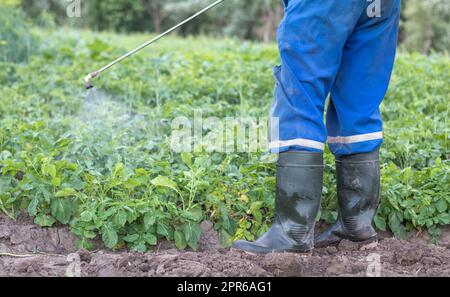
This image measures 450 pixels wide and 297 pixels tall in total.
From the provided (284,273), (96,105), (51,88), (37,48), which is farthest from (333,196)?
(37,48)

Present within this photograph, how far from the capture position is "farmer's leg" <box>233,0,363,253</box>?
292cm

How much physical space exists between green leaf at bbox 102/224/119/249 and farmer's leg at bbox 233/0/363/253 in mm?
544

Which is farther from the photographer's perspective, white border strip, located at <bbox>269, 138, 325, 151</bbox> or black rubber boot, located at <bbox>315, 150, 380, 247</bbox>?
black rubber boot, located at <bbox>315, 150, 380, 247</bbox>

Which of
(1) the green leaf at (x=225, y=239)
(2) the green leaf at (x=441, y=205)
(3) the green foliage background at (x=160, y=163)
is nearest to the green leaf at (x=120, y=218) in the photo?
(3) the green foliage background at (x=160, y=163)

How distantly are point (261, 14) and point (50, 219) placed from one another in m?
13.5

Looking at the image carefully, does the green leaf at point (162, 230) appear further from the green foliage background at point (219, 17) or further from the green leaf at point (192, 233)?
the green foliage background at point (219, 17)

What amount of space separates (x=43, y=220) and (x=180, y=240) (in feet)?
2.15

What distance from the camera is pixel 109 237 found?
3203mm

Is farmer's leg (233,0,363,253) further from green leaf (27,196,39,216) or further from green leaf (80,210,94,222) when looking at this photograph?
green leaf (27,196,39,216)

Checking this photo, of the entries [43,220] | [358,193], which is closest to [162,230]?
[43,220]

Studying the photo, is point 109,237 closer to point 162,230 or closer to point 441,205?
point 162,230

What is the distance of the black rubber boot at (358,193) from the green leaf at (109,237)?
1.06m

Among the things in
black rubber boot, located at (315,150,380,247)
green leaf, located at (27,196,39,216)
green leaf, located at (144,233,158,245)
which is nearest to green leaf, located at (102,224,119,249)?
green leaf, located at (144,233,158,245)
